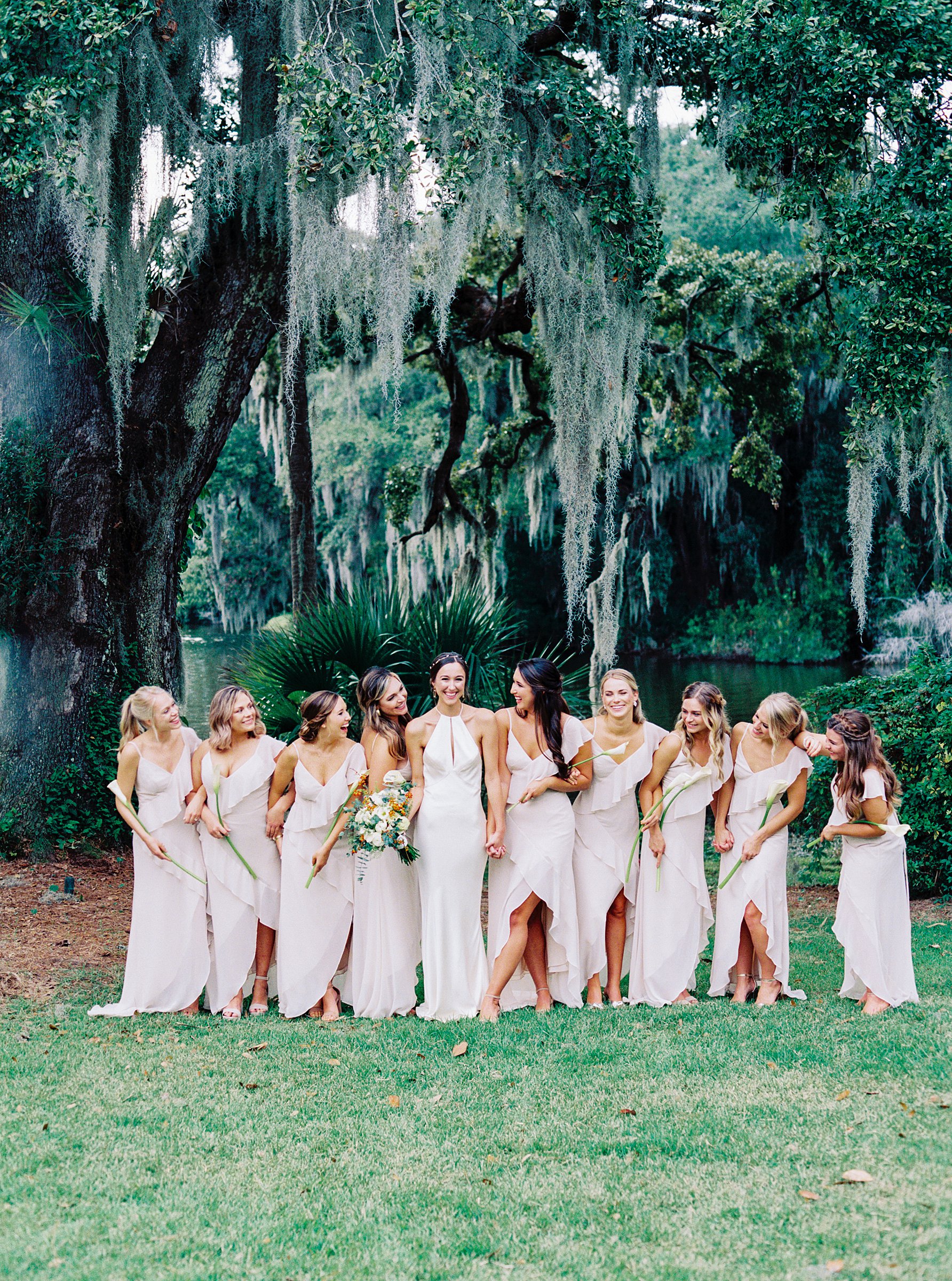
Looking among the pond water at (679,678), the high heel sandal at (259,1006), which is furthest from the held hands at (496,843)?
the pond water at (679,678)

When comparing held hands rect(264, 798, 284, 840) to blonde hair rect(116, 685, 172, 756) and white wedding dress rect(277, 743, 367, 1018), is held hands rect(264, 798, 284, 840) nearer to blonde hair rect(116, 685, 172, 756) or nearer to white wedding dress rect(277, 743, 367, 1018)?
white wedding dress rect(277, 743, 367, 1018)

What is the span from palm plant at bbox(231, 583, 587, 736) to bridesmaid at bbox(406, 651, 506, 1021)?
9.99ft

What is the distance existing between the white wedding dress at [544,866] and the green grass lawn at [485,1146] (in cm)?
34

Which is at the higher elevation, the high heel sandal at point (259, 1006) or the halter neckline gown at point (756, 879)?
the halter neckline gown at point (756, 879)

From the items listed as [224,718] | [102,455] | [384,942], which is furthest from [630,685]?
[102,455]

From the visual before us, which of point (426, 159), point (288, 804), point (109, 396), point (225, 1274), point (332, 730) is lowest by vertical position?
point (225, 1274)

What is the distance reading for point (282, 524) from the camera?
28.9 metres

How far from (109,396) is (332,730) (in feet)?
14.8

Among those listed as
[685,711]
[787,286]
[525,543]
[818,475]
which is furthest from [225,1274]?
[525,543]

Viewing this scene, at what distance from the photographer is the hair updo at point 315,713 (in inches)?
220

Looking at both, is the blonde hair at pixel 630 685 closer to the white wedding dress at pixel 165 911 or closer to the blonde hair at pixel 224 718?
the blonde hair at pixel 224 718

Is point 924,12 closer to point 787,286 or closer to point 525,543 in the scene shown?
point 787,286

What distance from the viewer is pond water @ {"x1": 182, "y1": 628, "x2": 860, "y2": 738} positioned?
71.3 ft

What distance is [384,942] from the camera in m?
5.54
